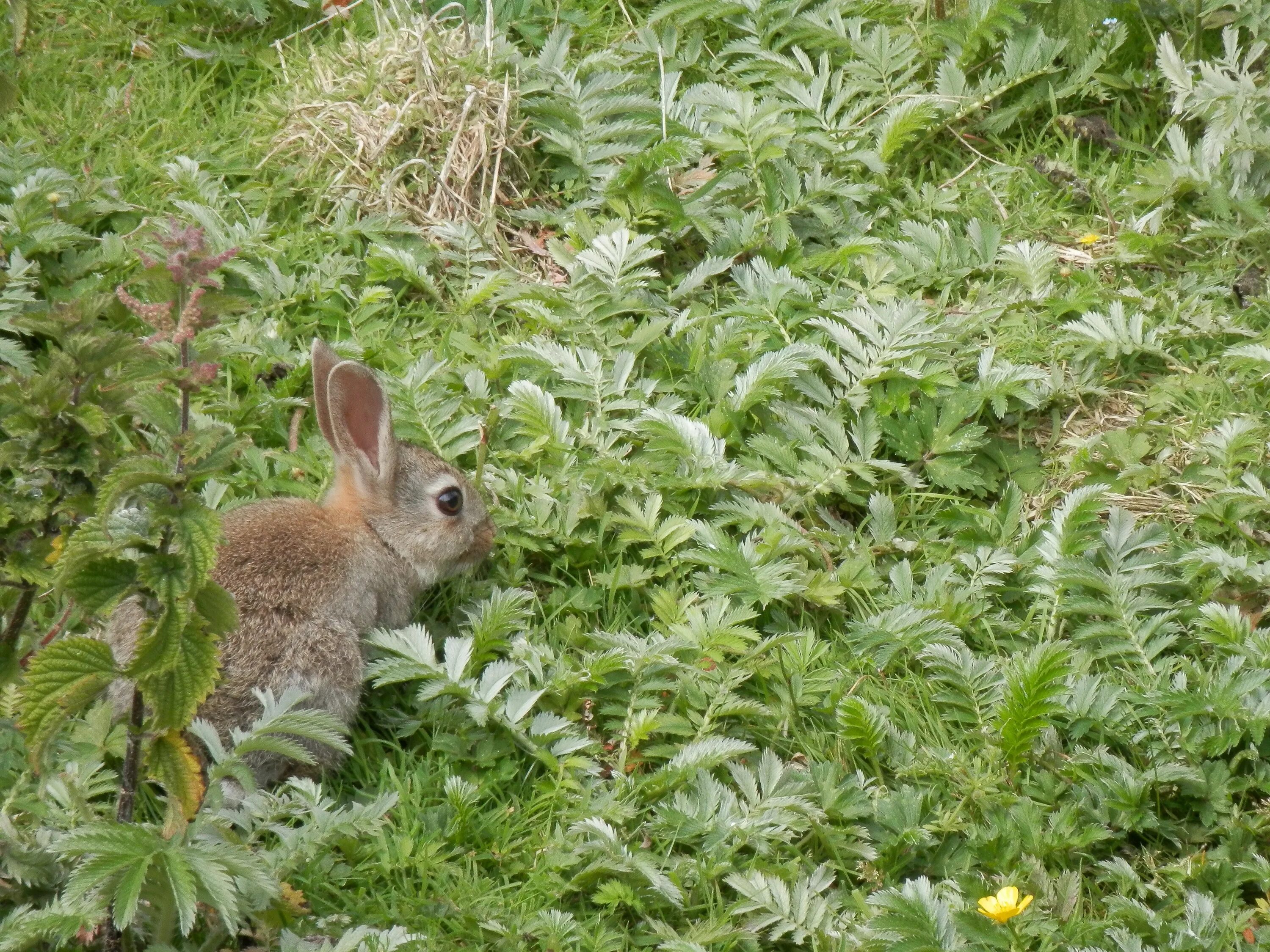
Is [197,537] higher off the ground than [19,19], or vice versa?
[19,19]

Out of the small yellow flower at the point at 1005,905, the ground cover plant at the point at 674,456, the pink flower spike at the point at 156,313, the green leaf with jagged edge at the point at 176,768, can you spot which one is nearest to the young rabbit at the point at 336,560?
the ground cover plant at the point at 674,456

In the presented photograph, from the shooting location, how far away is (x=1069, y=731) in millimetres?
4184

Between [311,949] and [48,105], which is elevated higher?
[48,105]

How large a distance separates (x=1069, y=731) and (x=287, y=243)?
3.66 metres

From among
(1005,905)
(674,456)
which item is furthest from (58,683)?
(674,456)

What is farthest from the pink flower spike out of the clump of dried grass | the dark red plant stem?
the clump of dried grass

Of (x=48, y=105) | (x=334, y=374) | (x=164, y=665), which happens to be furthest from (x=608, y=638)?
(x=48, y=105)

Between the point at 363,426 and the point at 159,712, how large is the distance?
72.5 inches

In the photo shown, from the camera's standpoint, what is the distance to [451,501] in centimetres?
477

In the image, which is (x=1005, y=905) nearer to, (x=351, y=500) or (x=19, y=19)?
(x=351, y=500)

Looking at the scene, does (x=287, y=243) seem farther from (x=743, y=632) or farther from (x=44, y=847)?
(x=44, y=847)

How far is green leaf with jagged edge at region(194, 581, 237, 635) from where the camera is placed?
3084mm

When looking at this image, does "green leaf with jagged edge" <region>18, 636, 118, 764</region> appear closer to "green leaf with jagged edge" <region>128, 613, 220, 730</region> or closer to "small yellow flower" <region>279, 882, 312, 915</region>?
"green leaf with jagged edge" <region>128, 613, 220, 730</region>

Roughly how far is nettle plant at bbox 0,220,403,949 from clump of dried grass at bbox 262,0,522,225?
2676 mm
